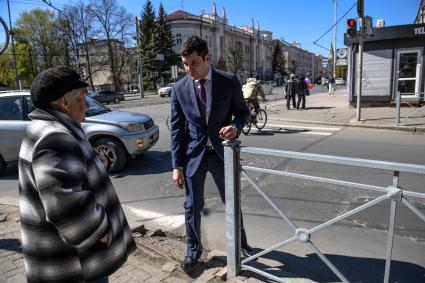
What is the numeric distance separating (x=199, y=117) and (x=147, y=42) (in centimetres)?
6105

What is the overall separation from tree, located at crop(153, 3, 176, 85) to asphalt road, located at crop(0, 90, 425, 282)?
54.4 meters

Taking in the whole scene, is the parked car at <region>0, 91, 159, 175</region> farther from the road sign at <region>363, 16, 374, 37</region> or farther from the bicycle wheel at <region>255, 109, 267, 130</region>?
the road sign at <region>363, 16, 374, 37</region>

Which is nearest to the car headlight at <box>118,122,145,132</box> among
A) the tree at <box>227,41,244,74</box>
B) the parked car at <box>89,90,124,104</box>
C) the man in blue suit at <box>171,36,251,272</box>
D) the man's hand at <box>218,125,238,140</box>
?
the man in blue suit at <box>171,36,251,272</box>

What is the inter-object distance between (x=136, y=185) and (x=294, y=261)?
3.46m

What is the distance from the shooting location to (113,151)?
688 cm

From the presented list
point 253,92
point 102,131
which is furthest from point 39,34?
point 102,131

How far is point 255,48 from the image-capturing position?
3880 inches

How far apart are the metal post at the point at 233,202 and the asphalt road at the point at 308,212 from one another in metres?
0.35

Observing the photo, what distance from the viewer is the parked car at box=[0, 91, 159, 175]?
6.88 meters

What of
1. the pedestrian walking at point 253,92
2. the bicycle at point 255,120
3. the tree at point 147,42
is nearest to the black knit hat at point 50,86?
the bicycle at point 255,120

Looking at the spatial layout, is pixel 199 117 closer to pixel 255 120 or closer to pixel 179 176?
pixel 179 176

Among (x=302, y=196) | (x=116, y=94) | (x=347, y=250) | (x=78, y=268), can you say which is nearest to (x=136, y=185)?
(x=302, y=196)

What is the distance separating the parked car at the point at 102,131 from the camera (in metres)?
6.88

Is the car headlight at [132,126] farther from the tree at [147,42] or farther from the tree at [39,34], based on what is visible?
the tree at [147,42]
